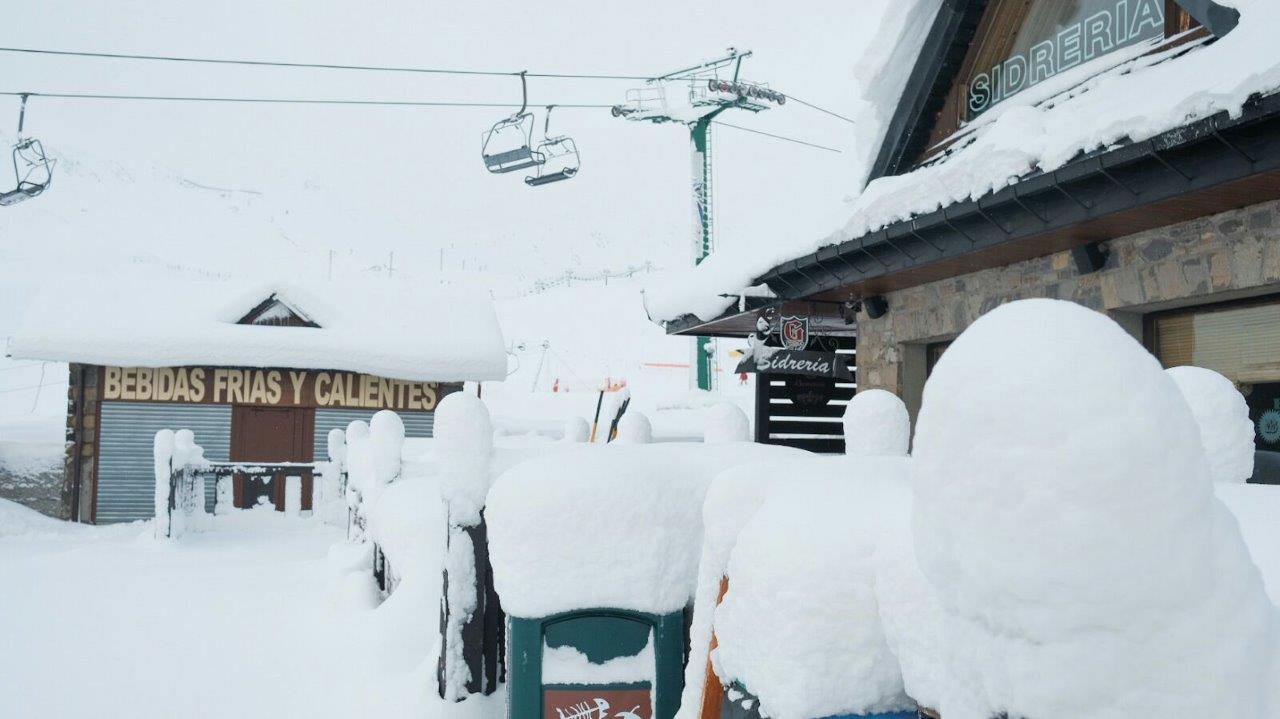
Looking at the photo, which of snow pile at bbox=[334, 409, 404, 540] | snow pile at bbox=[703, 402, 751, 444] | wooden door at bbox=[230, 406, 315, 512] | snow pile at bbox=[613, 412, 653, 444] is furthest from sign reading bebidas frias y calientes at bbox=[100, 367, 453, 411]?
snow pile at bbox=[703, 402, 751, 444]

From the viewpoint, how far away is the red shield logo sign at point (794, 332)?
820 cm

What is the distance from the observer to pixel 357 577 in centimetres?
788

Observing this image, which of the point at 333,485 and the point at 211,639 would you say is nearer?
the point at 211,639

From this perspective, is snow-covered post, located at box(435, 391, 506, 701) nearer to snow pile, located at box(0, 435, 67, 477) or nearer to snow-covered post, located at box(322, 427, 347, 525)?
snow-covered post, located at box(322, 427, 347, 525)

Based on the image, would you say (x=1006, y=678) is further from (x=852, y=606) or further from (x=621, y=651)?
(x=621, y=651)

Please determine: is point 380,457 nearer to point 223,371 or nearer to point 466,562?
point 466,562

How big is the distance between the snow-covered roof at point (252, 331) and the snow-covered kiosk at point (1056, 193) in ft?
27.2

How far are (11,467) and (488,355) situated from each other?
761 cm

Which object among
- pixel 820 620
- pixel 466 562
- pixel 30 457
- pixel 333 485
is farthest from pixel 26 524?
pixel 820 620

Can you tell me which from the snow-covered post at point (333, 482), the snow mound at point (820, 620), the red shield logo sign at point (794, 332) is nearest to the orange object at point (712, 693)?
the snow mound at point (820, 620)

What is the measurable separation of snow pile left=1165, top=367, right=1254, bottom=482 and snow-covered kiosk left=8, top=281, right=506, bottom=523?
13836 millimetres

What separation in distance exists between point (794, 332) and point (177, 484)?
25.9 ft

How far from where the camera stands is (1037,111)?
557 centimetres

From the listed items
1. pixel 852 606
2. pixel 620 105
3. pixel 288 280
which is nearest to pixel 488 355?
pixel 288 280
